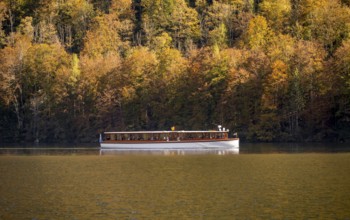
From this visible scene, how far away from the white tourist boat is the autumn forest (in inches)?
667

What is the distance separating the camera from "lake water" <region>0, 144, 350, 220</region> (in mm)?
47188

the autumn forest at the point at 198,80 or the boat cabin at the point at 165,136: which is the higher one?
the autumn forest at the point at 198,80

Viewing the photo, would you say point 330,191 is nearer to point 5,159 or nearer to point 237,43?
point 5,159

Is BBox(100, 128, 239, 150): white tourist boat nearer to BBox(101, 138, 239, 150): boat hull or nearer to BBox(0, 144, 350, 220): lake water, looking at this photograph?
BBox(101, 138, 239, 150): boat hull

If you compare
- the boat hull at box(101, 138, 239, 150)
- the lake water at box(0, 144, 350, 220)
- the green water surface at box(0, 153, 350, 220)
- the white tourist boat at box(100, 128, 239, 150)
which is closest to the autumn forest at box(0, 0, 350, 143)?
the white tourist boat at box(100, 128, 239, 150)

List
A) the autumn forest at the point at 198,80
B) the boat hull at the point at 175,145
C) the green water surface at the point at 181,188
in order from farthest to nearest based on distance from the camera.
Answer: the autumn forest at the point at 198,80
the boat hull at the point at 175,145
the green water surface at the point at 181,188

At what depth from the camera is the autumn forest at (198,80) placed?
130m

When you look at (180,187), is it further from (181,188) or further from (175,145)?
(175,145)

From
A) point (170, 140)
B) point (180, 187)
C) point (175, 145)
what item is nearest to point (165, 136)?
point (170, 140)

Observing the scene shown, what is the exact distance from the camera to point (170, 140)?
4756 inches

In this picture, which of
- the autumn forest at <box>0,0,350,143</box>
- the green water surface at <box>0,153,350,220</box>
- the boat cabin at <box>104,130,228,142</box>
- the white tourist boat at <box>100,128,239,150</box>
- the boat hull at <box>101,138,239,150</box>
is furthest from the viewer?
the autumn forest at <box>0,0,350,143</box>

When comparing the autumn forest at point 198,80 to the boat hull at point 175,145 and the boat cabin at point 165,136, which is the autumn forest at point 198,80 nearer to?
the boat cabin at point 165,136

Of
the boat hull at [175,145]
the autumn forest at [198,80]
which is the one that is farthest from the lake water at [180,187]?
the autumn forest at [198,80]

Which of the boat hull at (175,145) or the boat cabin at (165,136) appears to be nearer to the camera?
the boat hull at (175,145)
